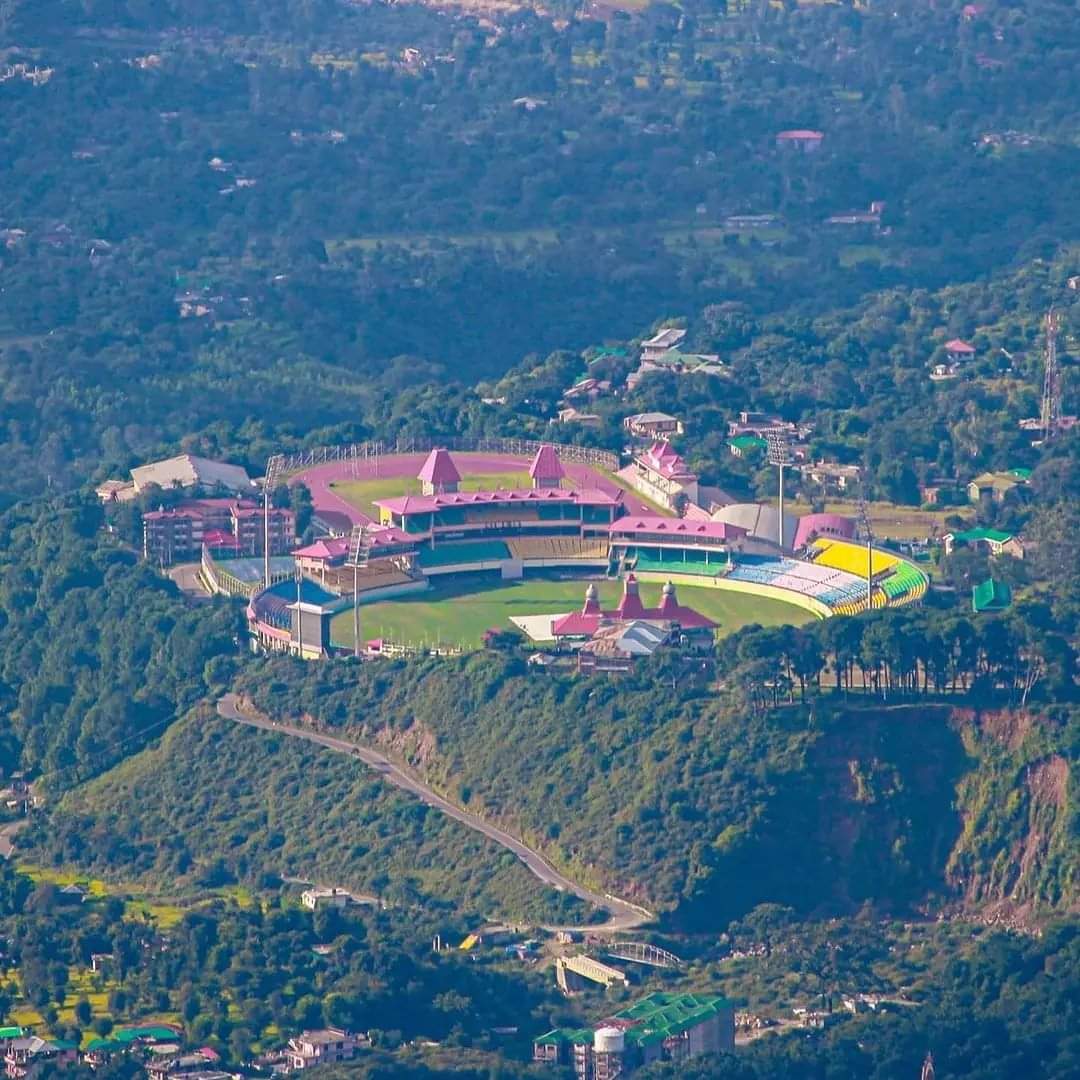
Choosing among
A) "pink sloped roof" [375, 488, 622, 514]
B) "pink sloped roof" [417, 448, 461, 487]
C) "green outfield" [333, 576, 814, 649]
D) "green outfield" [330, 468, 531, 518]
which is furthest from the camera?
"green outfield" [330, 468, 531, 518]

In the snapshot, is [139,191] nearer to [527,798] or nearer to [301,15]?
[301,15]

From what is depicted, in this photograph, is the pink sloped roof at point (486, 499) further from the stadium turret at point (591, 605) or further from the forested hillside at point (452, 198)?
the forested hillside at point (452, 198)

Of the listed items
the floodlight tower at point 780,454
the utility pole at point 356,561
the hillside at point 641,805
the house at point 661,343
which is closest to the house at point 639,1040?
the hillside at point 641,805

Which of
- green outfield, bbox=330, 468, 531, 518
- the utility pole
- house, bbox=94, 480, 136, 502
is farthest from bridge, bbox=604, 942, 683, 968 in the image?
house, bbox=94, 480, 136, 502

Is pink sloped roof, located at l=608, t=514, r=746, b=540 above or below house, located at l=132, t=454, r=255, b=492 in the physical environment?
above

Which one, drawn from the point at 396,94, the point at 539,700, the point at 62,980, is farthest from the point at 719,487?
the point at 396,94

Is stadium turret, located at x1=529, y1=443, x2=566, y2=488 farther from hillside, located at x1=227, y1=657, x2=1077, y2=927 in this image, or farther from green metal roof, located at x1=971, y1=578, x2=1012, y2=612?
hillside, located at x1=227, y1=657, x2=1077, y2=927

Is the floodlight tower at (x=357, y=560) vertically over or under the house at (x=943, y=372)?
over
